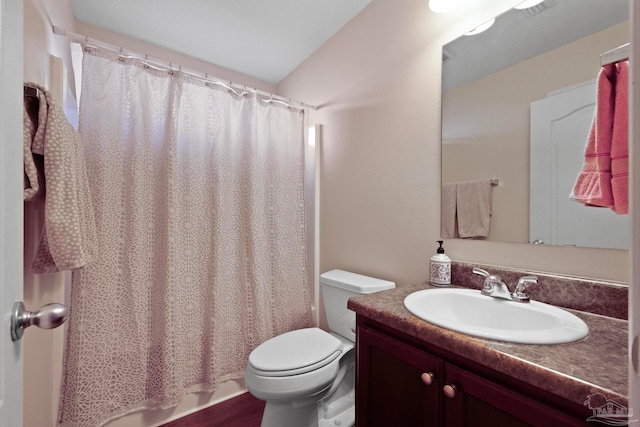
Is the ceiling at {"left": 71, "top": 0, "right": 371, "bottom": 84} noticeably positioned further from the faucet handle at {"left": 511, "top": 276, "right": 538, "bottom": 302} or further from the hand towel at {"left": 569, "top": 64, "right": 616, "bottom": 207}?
the faucet handle at {"left": 511, "top": 276, "right": 538, "bottom": 302}

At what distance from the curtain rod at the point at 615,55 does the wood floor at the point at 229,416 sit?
2.22 metres

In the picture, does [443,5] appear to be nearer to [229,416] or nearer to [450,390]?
[450,390]

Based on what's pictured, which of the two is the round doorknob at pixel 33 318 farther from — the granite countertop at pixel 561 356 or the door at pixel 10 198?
the granite countertop at pixel 561 356

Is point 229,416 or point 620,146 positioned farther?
point 229,416

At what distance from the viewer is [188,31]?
6.19 feet

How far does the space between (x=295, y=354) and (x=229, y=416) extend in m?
0.75

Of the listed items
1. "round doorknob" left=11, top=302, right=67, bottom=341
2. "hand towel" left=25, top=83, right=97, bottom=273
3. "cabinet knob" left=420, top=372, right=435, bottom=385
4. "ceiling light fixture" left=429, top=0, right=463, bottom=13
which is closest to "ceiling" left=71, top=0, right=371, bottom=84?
"ceiling light fixture" left=429, top=0, right=463, bottom=13

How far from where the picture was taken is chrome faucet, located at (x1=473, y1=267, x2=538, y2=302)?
92 cm

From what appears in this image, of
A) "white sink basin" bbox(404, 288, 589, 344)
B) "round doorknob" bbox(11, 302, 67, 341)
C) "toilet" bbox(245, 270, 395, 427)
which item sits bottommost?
"toilet" bbox(245, 270, 395, 427)

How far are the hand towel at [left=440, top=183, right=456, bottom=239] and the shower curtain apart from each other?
41.8 inches

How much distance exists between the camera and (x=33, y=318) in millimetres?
503

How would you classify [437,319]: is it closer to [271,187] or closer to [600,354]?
[600,354]

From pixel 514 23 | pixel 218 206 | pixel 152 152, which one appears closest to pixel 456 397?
pixel 514 23

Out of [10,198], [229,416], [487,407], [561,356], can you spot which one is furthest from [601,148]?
[229,416]
